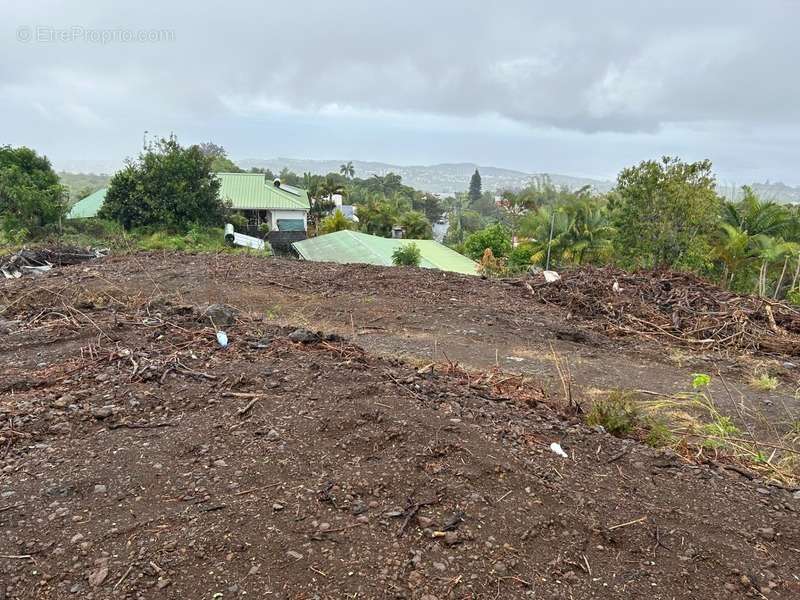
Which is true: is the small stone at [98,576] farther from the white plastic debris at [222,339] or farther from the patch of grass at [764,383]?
the patch of grass at [764,383]

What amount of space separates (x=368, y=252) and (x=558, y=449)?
13825 mm

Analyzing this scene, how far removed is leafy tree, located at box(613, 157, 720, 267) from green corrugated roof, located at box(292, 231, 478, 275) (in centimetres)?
454

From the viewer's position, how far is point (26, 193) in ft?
53.0

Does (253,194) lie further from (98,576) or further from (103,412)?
(98,576)

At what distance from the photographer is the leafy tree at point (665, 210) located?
12430mm

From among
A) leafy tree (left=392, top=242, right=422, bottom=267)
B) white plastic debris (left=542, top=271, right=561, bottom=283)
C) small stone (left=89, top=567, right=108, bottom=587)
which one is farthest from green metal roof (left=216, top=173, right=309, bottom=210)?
small stone (left=89, top=567, right=108, bottom=587)

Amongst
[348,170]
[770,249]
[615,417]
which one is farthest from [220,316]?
[348,170]

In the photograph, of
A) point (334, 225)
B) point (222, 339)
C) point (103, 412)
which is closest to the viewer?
point (103, 412)

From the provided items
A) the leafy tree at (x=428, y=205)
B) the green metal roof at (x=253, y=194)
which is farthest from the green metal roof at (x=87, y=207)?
the leafy tree at (x=428, y=205)

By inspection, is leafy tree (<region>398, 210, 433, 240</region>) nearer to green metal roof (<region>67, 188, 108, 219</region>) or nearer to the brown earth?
green metal roof (<region>67, 188, 108, 219</region>)

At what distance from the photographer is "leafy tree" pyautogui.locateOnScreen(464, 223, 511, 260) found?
20750 mm

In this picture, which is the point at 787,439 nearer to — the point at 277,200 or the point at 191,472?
the point at 191,472

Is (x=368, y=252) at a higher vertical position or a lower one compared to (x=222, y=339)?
lower

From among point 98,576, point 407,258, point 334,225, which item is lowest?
point 334,225
